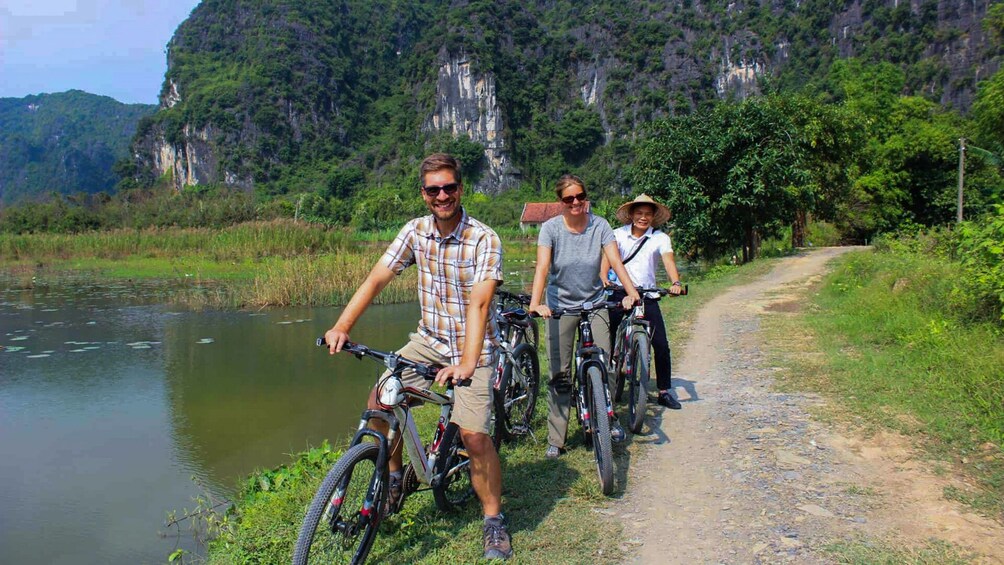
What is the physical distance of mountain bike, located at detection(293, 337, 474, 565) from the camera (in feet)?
8.70

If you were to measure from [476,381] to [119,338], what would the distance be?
12140 mm

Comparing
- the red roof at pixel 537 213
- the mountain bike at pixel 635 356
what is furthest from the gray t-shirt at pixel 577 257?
the red roof at pixel 537 213

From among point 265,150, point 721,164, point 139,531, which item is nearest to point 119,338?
point 139,531

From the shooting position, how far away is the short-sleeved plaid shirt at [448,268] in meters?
3.00

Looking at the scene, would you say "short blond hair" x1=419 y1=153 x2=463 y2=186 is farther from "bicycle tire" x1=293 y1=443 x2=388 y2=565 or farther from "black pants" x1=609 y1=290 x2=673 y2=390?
"black pants" x1=609 y1=290 x2=673 y2=390

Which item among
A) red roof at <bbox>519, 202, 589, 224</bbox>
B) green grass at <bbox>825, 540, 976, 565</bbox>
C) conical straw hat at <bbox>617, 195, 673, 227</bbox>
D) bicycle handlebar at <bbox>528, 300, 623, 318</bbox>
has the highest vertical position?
red roof at <bbox>519, 202, 589, 224</bbox>

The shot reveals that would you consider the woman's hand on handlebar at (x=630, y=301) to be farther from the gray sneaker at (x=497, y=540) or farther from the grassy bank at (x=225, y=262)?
the grassy bank at (x=225, y=262)

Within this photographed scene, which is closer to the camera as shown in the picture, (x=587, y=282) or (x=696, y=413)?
(x=587, y=282)

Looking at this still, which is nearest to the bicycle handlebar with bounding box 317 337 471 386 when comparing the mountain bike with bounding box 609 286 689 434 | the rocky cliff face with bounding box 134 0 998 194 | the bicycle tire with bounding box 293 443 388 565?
the bicycle tire with bounding box 293 443 388 565

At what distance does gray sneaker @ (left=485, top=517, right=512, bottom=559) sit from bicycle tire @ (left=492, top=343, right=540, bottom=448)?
0.99m

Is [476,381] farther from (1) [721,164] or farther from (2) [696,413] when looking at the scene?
(1) [721,164]

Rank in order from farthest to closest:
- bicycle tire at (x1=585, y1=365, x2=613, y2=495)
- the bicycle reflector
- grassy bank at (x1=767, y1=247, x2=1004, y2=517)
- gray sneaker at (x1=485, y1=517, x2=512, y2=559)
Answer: grassy bank at (x1=767, y1=247, x2=1004, y2=517) → bicycle tire at (x1=585, y1=365, x2=613, y2=495) → gray sneaker at (x1=485, y1=517, x2=512, y2=559) → the bicycle reflector

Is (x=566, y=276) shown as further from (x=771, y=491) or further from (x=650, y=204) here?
(x=771, y=491)

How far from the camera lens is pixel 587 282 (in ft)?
13.9
